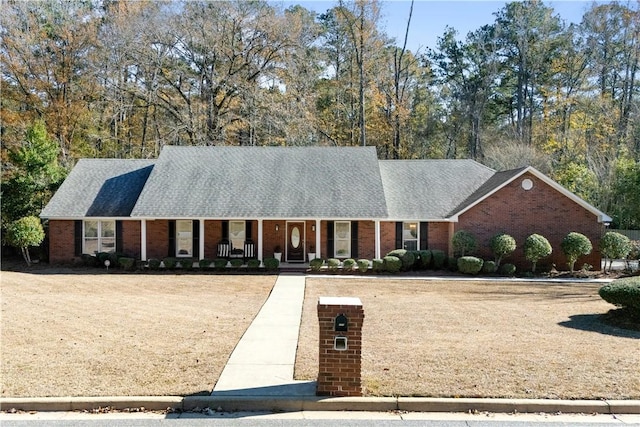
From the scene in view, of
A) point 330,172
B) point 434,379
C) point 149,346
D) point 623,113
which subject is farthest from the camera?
point 623,113

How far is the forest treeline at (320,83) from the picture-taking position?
1351 inches

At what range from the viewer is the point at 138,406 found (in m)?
6.81

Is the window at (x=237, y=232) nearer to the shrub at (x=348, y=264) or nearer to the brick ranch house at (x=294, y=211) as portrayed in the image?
the brick ranch house at (x=294, y=211)

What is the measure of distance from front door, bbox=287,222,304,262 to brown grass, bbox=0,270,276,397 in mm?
6259

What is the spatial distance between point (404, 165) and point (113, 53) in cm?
2085

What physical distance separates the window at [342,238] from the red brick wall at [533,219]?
5.29 meters

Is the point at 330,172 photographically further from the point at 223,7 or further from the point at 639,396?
the point at 639,396

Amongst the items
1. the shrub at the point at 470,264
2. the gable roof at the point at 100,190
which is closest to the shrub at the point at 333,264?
the shrub at the point at 470,264

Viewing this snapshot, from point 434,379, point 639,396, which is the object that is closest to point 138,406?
point 434,379

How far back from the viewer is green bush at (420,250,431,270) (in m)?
23.1

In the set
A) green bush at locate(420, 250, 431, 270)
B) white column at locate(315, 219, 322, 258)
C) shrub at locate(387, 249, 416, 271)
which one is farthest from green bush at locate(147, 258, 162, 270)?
green bush at locate(420, 250, 431, 270)

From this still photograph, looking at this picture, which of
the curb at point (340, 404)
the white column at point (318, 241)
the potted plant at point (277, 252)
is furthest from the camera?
the potted plant at point (277, 252)

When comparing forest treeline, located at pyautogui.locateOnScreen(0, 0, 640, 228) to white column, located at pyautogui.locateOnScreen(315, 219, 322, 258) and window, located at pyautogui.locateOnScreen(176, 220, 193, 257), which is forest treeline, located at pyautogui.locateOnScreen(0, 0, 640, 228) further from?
white column, located at pyautogui.locateOnScreen(315, 219, 322, 258)

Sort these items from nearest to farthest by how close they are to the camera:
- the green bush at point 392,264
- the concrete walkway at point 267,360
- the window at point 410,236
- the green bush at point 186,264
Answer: the concrete walkway at point 267,360
the green bush at point 392,264
the green bush at point 186,264
the window at point 410,236
